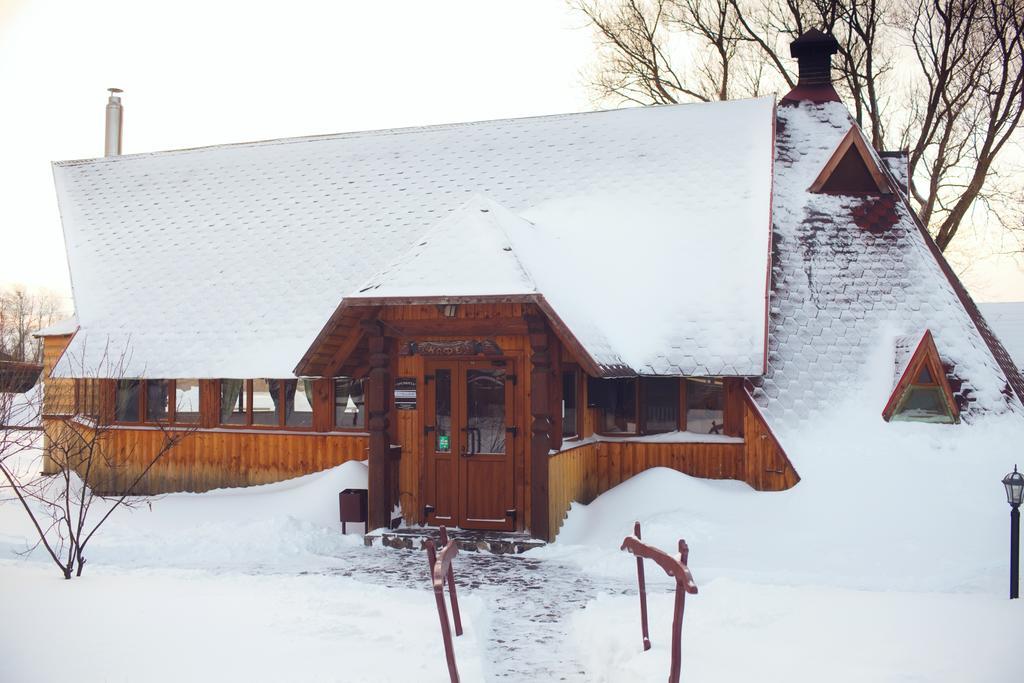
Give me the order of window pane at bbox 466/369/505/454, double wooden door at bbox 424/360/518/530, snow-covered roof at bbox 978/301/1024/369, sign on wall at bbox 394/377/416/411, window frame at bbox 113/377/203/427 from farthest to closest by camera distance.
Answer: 1. snow-covered roof at bbox 978/301/1024/369
2. window frame at bbox 113/377/203/427
3. sign on wall at bbox 394/377/416/411
4. window pane at bbox 466/369/505/454
5. double wooden door at bbox 424/360/518/530

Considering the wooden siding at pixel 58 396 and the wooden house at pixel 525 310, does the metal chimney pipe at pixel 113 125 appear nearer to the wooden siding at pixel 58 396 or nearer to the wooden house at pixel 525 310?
the wooden house at pixel 525 310

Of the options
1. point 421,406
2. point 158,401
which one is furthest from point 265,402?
point 421,406

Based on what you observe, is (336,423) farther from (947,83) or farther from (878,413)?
(947,83)

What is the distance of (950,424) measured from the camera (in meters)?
13.1

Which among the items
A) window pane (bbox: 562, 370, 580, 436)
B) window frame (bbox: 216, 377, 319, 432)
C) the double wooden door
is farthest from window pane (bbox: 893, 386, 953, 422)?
window frame (bbox: 216, 377, 319, 432)

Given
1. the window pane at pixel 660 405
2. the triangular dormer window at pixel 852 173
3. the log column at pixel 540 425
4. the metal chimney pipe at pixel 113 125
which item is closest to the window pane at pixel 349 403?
the log column at pixel 540 425

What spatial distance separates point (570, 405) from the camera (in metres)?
13.8

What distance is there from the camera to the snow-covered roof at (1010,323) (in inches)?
933

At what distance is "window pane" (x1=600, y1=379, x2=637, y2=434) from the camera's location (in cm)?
1462

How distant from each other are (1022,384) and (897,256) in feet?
9.55

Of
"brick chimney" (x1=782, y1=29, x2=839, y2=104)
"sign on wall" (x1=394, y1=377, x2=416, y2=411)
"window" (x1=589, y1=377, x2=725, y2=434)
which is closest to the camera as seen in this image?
"sign on wall" (x1=394, y1=377, x2=416, y2=411)

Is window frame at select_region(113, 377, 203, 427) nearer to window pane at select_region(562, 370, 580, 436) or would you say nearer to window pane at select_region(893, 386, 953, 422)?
window pane at select_region(562, 370, 580, 436)

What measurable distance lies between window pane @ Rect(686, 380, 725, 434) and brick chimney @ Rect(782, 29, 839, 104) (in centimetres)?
766

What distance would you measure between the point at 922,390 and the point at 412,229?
9.32 meters
